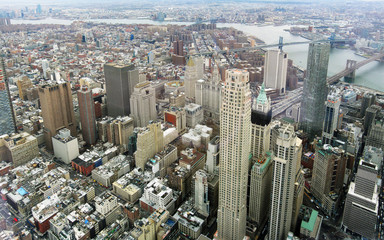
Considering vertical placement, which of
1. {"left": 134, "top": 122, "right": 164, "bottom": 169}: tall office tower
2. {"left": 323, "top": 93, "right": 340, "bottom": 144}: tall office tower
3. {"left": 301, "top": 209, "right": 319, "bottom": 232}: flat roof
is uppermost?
{"left": 323, "top": 93, "right": 340, "bottom": 144}: tall office tower

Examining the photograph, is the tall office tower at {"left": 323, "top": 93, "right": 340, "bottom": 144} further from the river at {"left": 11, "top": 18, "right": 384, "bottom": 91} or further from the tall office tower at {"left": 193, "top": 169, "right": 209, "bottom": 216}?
the river at {"left": 11, "top": 18, "right": 384, "bottom": 91}

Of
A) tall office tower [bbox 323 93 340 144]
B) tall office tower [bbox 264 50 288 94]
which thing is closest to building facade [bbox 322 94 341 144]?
tall office tower [bbox 323 93 340 144]

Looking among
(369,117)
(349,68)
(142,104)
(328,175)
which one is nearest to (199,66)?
(142,104)

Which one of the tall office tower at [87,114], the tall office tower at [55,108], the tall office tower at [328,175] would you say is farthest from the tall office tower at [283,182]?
the tall office tower at [55,108]

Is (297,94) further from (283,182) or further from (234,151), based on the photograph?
(234,151)

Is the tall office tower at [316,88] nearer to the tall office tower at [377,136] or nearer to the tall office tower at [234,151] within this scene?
the tall office tower at [377,136]
